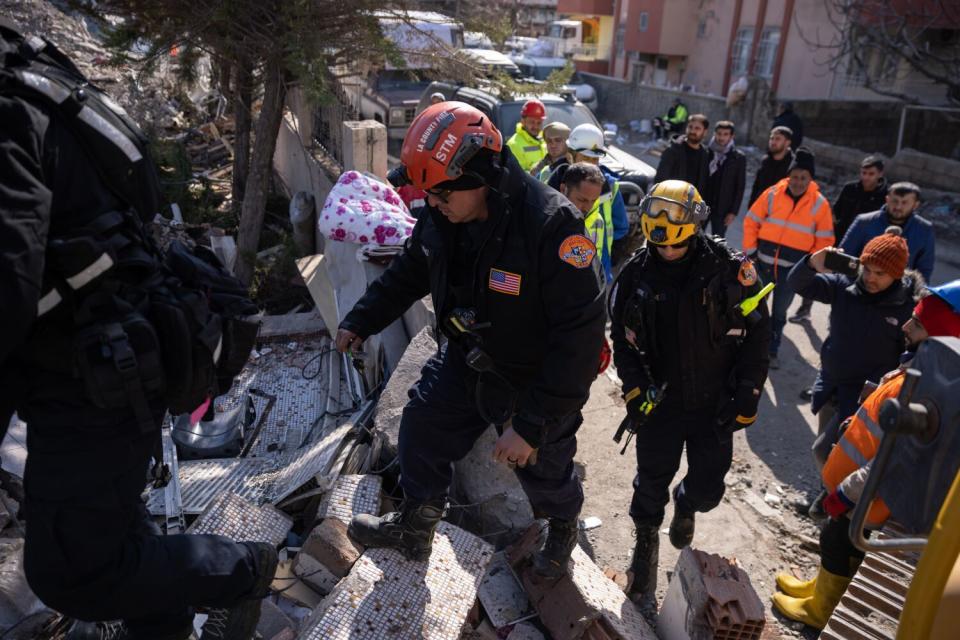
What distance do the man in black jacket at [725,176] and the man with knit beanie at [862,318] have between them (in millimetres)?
3307

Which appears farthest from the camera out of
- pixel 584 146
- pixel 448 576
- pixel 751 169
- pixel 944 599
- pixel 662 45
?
pixel 662 45

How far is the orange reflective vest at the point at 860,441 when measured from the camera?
107 inches

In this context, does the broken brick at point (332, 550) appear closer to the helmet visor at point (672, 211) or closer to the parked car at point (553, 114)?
→ the helmet visor at point (672, 211)

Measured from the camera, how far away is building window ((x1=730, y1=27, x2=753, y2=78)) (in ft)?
76.7

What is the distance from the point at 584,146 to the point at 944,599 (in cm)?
524

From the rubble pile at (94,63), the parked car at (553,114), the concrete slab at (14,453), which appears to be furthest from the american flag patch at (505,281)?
the rubble pile at (94,63)

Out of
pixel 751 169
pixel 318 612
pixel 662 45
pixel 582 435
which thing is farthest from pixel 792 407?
pixel 662 45

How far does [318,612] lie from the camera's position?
267 cm

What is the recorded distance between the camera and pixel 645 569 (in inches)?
138

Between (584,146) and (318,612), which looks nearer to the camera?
(318,612)

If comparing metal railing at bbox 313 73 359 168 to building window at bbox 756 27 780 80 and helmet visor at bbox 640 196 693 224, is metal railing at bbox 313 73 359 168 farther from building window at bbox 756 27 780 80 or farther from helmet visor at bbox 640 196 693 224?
building window at bbox 756 27 780 80

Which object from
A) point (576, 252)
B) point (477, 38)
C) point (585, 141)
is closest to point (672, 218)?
point (576, 252)

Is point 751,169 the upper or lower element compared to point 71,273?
lower

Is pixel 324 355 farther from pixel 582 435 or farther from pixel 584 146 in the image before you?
pixel 584 146
